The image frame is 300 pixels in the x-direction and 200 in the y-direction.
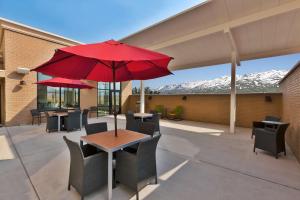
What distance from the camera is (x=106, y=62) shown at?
124 inches

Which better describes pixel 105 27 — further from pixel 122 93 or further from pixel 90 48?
pixel 90 48

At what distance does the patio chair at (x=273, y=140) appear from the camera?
3.71 metres

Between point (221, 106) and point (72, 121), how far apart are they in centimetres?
777

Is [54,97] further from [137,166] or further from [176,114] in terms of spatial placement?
[137,166]

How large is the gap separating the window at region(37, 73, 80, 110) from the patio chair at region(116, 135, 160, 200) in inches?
285

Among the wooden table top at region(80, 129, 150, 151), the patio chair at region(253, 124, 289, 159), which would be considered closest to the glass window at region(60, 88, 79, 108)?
the wooden table top at region(80, 129, 150, 151)

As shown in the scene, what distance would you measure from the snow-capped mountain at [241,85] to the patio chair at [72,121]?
7.05 meters

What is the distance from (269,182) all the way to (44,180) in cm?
401

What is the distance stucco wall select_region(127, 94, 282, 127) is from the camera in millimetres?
7209

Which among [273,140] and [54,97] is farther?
[54,97]

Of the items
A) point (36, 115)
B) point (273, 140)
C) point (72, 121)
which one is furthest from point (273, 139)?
point (36, 115)

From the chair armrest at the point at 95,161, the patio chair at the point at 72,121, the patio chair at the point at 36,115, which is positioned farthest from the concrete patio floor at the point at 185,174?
the patio chair at the point at 36,115

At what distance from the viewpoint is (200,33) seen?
18.4ft

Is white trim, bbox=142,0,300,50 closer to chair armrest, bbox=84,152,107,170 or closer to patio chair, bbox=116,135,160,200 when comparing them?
patio chair, bbox=116,135,160,200
